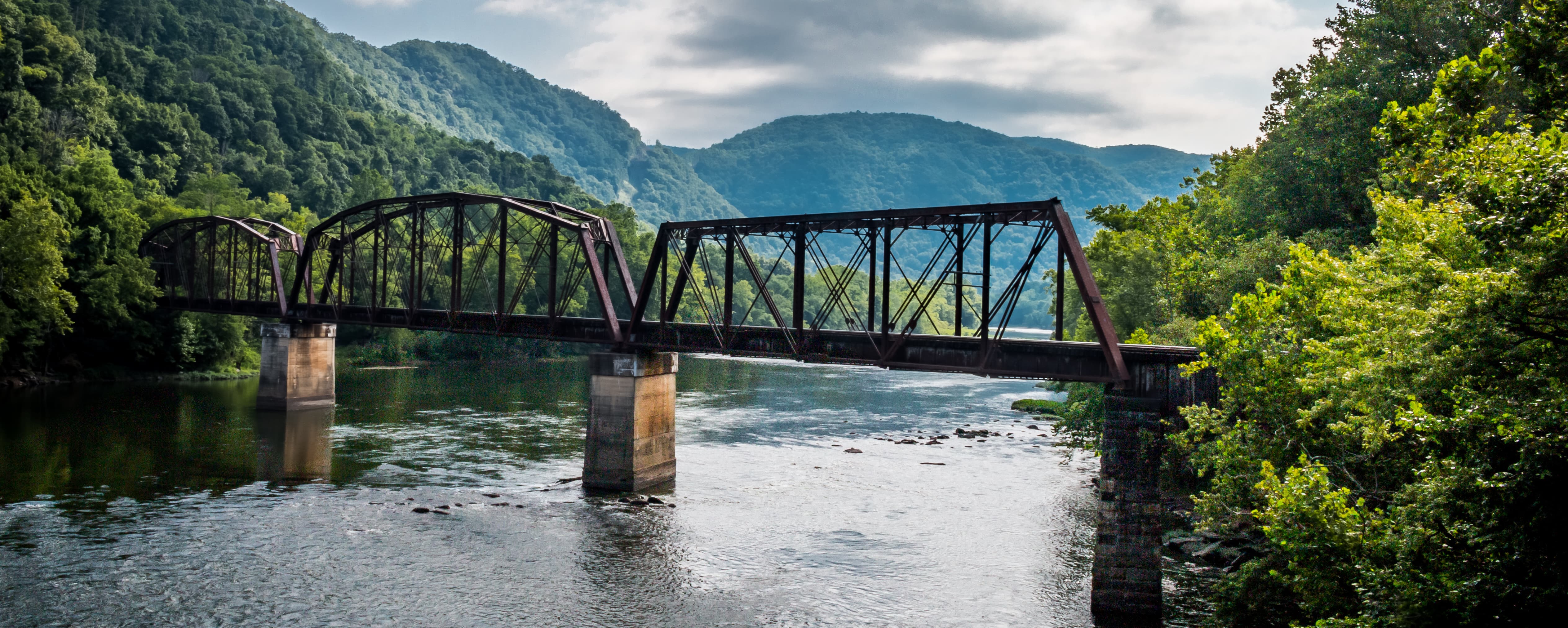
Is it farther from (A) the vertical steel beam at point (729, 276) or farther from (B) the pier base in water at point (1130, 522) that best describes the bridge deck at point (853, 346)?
(B) the pier base in water at point (1130, 522)

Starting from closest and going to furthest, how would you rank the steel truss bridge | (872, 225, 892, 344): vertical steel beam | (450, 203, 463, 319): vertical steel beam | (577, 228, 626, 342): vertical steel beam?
the steel truss bridge < (872, 225, 892, 344): vertical steel beam < (577, 228, 626, 342): vertical steel beam < (450, 203, 463, 319): vertical steel beam

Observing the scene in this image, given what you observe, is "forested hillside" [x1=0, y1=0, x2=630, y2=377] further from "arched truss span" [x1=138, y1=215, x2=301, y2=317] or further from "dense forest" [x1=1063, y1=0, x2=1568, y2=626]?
"dense forest" [x1=1063, y1=0, x2=1568, y2=626]

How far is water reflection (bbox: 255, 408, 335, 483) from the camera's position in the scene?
42594 millimetres

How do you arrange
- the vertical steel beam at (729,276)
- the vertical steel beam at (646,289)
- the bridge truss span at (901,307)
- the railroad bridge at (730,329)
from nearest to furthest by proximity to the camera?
the railroad bridge at (730,329)
the bridge truss span at (901,307)
the vertical steel beam at (729,276)
the vertical steel beam at (646,289)

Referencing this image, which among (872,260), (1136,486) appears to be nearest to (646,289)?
(872,260)

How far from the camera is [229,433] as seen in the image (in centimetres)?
5244

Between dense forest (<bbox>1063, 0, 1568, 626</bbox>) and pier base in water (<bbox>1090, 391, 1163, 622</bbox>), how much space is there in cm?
123

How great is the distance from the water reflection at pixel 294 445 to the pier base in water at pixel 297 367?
0.82 m

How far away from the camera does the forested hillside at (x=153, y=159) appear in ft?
226

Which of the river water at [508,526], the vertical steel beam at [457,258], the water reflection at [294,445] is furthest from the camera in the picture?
the vertical steel beam at [457,258]

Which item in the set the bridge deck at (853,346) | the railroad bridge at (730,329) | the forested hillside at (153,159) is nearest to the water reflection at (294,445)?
the railroad bridge at (730,329)

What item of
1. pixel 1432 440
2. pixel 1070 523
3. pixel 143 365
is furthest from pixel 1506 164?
pixel 143 365

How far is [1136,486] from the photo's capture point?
2486cm

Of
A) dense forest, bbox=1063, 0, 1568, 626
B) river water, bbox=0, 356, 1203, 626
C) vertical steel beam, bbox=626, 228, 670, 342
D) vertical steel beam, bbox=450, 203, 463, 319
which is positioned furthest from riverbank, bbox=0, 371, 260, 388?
dense forest, bbox=1063, 0, 1568, 626
